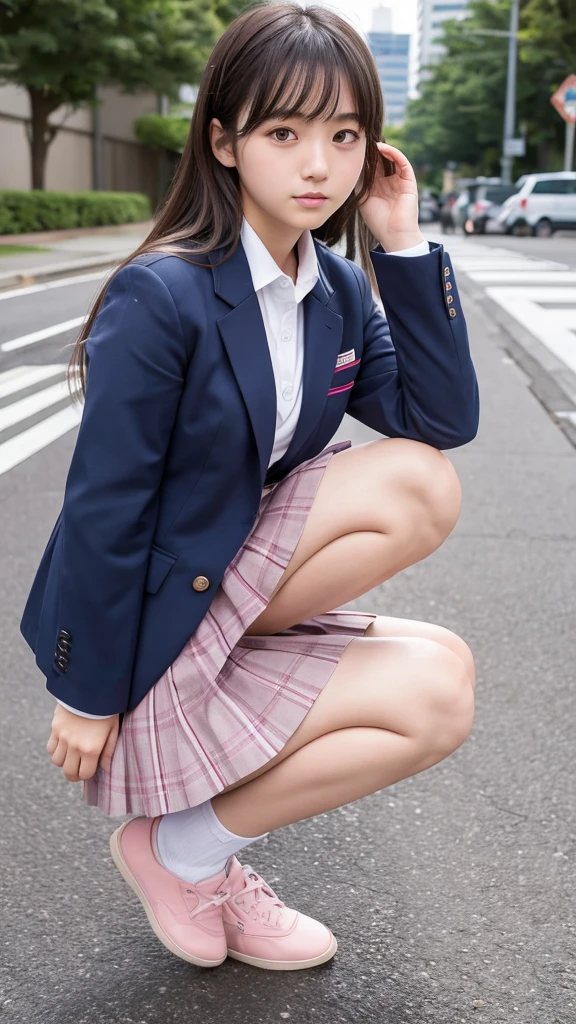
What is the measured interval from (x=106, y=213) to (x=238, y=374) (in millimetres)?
28282

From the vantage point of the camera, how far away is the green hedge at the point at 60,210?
76.0ft

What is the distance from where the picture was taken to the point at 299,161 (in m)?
1.87

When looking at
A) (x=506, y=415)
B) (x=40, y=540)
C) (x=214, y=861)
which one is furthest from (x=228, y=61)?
(x=506, y=415)

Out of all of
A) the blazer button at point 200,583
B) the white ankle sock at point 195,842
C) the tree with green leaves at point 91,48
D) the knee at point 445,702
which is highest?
the tree with green leaves at point 91,48

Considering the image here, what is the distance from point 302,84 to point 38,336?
884 cm

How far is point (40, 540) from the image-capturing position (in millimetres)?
4680

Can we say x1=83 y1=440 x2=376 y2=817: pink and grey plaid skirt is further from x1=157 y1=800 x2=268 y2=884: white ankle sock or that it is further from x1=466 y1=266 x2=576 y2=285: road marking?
x1=466 y1=266 x2=576 y2=285: road marking

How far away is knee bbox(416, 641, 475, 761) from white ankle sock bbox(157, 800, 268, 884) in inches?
13.7

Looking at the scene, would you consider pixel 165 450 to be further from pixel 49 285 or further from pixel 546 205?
pixel 546 205

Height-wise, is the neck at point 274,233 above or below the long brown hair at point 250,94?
below

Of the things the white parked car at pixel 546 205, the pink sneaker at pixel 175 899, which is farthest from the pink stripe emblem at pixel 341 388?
the white parked car at pixel 546 205

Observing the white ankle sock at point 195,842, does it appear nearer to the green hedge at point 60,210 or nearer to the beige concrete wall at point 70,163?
the green hedge at point 60,210

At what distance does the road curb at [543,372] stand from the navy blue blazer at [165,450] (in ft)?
15.9

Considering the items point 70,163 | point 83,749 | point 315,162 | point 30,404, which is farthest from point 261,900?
point 70,163
